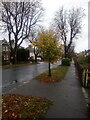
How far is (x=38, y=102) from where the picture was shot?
6203 millimetres

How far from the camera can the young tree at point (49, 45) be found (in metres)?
12.5

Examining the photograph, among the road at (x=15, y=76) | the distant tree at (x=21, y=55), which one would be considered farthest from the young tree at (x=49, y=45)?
the distant tree at (x=21, y=55)

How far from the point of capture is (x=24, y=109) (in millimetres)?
5371

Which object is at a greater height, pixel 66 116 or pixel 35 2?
pixel 35 2

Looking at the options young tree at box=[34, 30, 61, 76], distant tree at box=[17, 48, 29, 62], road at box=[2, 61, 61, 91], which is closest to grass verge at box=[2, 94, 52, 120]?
road at box=[2, 61, 61, 91]

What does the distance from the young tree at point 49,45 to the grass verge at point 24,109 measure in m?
6.64

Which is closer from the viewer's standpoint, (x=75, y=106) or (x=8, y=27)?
(x=75, y=106)

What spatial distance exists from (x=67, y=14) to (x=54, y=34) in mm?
27440

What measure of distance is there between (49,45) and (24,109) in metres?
7.70

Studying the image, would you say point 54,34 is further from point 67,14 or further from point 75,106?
point 67,14

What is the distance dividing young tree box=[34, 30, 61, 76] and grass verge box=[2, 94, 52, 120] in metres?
6.64

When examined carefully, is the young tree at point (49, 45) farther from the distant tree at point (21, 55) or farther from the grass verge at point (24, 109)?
the distant tree at point (21, 55)

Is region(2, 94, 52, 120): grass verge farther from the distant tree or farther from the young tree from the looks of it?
the distant tree

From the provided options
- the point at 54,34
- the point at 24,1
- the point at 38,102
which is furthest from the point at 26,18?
the point at 38,102
